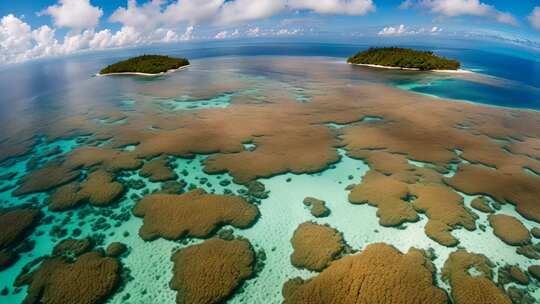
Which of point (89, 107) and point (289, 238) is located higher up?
point (89, 107)

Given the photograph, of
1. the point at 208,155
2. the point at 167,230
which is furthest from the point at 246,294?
the point at 208,155

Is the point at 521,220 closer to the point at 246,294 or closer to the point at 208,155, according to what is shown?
the point at 246,294

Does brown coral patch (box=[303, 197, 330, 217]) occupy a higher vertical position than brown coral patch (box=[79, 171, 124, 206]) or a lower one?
lower

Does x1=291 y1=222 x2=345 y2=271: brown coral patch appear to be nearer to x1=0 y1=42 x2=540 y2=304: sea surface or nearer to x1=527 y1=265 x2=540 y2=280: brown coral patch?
x1=0 y1=42 x2=540 y2=304: sea surface

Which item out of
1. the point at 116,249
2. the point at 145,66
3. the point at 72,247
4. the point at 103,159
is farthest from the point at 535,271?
the point at 145,66

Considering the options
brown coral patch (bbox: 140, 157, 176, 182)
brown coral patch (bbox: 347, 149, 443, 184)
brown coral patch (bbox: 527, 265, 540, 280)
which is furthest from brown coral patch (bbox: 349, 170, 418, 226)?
brown coral patch (bbox: 140, 157, 176, 182)

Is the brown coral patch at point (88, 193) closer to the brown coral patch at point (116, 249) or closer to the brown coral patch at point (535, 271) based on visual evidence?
the brown coral patch at point (116, 249)

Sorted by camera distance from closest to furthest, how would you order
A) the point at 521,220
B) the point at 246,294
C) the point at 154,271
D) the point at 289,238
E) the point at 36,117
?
the point at 246,294 → the point at 154,271 → the point at 289,238 → the point at 521,220 → the point at 36,117
